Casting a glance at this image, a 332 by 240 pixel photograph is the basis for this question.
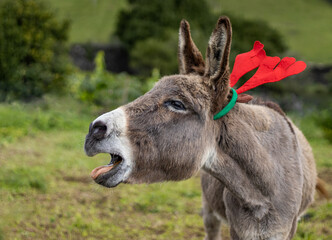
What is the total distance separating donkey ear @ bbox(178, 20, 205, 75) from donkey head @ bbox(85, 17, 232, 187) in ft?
0.91

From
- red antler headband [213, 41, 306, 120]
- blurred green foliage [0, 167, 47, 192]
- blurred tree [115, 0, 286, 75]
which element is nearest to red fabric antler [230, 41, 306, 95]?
red antler headband [213, 41, 306, 120]

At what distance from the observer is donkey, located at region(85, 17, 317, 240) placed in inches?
95.2

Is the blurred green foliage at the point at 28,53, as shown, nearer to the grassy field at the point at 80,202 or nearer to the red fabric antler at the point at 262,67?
the grassy field at the point at 80,202

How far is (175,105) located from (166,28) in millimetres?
26589

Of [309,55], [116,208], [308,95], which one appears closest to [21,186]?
[116,208]

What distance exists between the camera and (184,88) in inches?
101

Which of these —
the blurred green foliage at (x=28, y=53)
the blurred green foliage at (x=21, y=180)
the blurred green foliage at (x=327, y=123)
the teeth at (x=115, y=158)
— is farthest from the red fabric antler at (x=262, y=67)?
the blurred green foliage at (x=28, y=53)

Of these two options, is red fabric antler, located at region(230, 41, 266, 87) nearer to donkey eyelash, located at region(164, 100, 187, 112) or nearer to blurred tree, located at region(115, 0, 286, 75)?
donkey eyelash, located at region(164, 100, 187, 112)

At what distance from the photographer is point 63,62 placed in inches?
561

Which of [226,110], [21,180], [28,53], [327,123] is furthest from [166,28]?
[226,110]

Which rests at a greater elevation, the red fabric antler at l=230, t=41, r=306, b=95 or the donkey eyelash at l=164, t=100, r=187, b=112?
the red fabric antler at l=230, t=41, r=306, b=95

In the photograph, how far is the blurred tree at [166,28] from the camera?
26391 millimetres

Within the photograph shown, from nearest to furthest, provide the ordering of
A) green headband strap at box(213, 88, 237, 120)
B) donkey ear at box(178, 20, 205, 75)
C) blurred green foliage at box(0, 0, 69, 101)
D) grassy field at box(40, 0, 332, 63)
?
green headband strap at box(213, 88, 237, 120), donkey ear at box(178, 20, 205, 75), blurred green foliage at box(0, 0, 69, 101), grassy field at box(40, 0, 332, 63)

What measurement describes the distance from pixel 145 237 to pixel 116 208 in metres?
1.05
